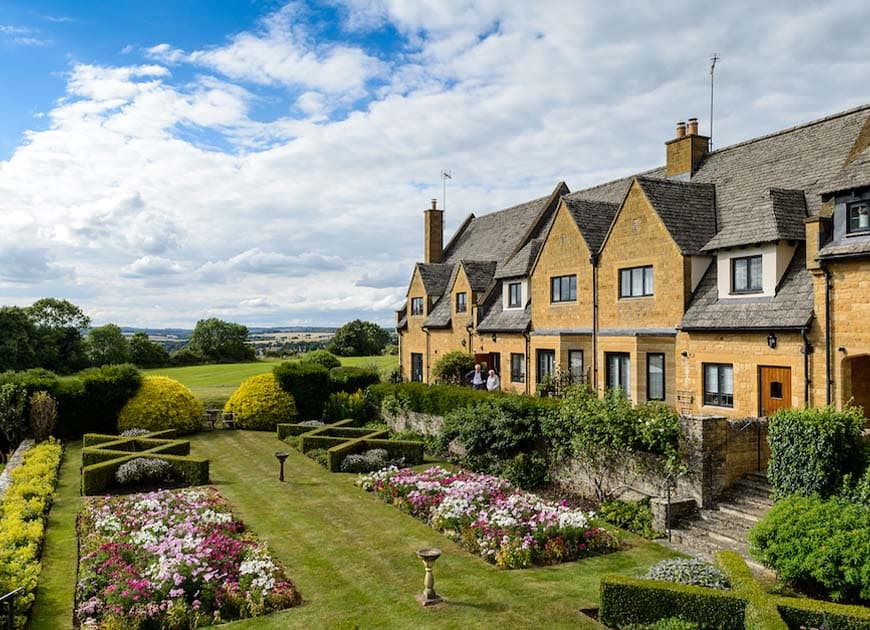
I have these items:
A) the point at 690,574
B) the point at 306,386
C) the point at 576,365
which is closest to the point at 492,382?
the point at 576,365

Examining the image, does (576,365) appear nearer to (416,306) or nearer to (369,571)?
(369,571)

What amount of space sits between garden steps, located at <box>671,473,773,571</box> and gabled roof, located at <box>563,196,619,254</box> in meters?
13.2

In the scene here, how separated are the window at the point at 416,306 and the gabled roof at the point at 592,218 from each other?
1614 cm

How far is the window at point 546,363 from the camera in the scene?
101 feet

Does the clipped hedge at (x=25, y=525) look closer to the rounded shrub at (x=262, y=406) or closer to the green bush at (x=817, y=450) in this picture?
the rounded shrub at (x=262, y=406)

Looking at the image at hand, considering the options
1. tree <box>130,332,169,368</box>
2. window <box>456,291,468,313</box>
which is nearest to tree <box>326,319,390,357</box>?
tree <box>130,332,169,368</box>

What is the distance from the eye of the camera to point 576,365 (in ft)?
96.9

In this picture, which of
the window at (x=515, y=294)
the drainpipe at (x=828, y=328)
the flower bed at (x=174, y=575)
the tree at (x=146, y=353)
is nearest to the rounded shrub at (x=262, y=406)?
the window at (x=515, y=294)

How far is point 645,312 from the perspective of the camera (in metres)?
25.7

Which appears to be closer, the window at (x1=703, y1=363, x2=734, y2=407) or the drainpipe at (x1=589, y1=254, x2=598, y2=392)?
the window at (x1=703, y1=363, x2=734, y2=407)

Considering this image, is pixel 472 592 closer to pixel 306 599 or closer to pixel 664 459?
pixel 306 599

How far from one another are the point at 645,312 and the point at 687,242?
10.5 ft

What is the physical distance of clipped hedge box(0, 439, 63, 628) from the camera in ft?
43.0

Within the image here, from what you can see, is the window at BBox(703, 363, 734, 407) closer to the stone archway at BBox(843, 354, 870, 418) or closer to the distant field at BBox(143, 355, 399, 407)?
the stone archway at BBox(843, 354, 870, 418)
